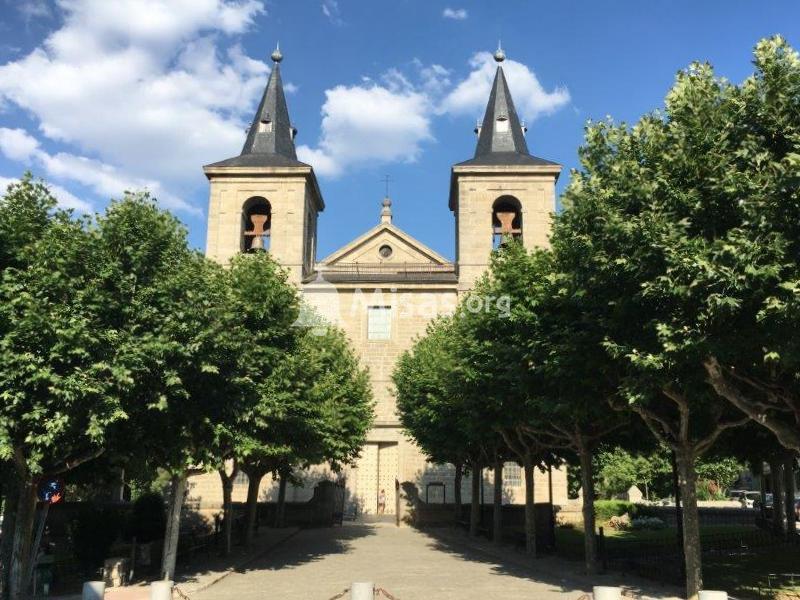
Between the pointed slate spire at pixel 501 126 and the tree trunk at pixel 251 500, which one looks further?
the pointed slate spire at pixel 501 126

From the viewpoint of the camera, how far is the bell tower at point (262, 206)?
126 ft

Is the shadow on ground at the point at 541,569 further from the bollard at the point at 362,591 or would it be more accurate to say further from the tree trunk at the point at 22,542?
the tree trunk at the point at 22,542

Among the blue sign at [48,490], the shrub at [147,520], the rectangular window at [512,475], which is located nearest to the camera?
the blue sign at [48,490]

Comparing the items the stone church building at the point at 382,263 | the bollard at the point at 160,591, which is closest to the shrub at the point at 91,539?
the bollard at the point at 160,591

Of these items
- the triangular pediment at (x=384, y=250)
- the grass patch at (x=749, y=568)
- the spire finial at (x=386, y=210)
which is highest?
the spire finial at (x=386, y=210)

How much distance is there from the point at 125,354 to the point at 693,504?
1042 centimetres

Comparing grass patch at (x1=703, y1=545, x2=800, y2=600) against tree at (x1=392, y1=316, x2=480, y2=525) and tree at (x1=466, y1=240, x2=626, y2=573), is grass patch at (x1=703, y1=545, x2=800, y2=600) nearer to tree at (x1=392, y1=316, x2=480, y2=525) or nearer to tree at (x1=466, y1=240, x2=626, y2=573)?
tree at (x1=466, y1=240, x2=626, y2=573)

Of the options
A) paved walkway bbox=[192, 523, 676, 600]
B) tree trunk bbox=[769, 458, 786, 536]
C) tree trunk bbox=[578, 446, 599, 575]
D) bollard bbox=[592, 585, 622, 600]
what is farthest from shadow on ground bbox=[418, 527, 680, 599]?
tree trunk bbox=[769, 458, 786, 536]

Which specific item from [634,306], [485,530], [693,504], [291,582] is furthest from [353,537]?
[634,306]

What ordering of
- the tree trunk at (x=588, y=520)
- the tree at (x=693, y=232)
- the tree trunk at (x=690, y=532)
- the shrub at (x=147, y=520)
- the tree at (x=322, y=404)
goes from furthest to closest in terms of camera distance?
the shrub at (x=147, y=520), the tree at (x=322, y=404), the tree trunk at (x=588, y=520), the tree trunk at (x=690, y=532), the tree at (x=693, y=232)

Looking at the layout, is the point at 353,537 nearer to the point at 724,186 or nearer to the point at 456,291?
the point at 456,291

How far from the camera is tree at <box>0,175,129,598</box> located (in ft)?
37.4

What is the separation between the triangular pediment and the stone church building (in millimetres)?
802

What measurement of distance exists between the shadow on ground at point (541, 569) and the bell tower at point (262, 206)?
694 inches
